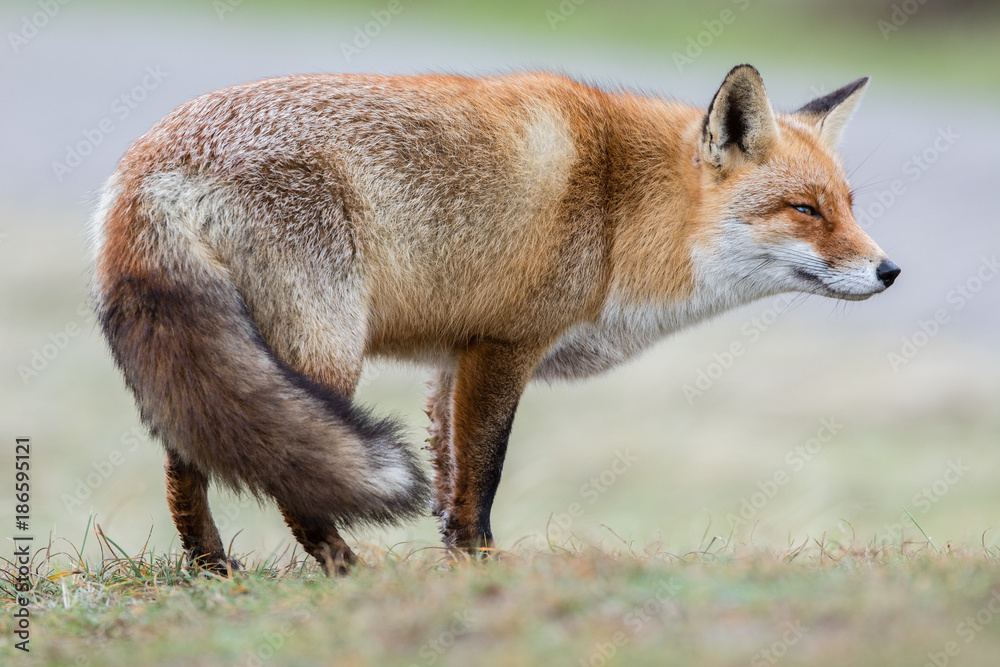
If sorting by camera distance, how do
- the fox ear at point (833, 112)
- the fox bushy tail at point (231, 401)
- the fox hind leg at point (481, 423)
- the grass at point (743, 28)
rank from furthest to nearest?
1. the grass at point (743, 28)
2. the fox ear at point (833, 112)
3. the fox hind leg at point (481, 423)
4. the fox bushy tail at point (231, 401)

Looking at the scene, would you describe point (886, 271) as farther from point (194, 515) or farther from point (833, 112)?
point (194, 515)

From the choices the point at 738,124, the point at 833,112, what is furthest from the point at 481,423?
the point at 833,112

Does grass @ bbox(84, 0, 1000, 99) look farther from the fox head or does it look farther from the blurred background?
the fox head

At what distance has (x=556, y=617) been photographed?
3.05 meters

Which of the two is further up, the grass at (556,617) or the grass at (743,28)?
the grass at (743,28)

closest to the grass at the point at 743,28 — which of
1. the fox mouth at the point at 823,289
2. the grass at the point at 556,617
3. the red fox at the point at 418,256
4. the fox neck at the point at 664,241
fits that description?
the fox neck at the point at 664,241

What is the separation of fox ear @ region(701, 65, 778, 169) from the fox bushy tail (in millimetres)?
2342

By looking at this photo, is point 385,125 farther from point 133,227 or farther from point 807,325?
point 807,325

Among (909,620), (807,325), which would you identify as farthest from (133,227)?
(807,325)

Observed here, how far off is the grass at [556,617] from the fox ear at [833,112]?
2657 mm

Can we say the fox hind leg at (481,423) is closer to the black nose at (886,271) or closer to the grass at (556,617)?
the grass at (556,617)

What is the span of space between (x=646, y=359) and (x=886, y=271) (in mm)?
5657

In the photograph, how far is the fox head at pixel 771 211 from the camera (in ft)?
16.4

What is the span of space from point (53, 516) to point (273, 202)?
192 inches
